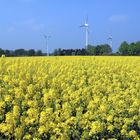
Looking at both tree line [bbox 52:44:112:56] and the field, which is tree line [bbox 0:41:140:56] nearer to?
tree line [bbox 52:44:112:56]

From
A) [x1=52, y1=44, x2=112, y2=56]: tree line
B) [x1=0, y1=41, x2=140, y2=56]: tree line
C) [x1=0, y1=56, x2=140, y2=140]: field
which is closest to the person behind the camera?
[x1=0, y1=56, x2=140, y2=140]: field

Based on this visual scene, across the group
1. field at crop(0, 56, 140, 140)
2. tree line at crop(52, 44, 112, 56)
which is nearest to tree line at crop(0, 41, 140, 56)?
tree line at crop(52, 44, 112, 56)

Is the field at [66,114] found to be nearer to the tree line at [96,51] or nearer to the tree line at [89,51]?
the tree line at [96,51]

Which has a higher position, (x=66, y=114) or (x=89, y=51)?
(x=89, y=51)

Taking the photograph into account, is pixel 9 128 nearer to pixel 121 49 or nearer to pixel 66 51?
pixel 66 51

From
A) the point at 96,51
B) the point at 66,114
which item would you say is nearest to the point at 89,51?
the point at 96,51

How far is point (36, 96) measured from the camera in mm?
9281

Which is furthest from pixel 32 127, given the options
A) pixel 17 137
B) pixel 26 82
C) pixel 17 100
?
pixel 26 82

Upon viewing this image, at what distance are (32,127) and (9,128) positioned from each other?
16.8 inches

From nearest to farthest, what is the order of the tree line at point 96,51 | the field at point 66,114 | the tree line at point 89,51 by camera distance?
the field at point 66,114 < the tree line at point 96,51 < the tree line at point 89,51

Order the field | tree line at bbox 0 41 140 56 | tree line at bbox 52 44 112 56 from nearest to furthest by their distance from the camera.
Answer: the field
tree line at bbox 0 41 140 56
tree line at bbox 52 44 112 56

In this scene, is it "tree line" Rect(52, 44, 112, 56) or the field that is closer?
the field

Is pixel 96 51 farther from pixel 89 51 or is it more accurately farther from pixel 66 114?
pixel 66 114

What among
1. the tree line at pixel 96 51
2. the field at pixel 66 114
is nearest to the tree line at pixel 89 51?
the tree line at pixel 96 51
